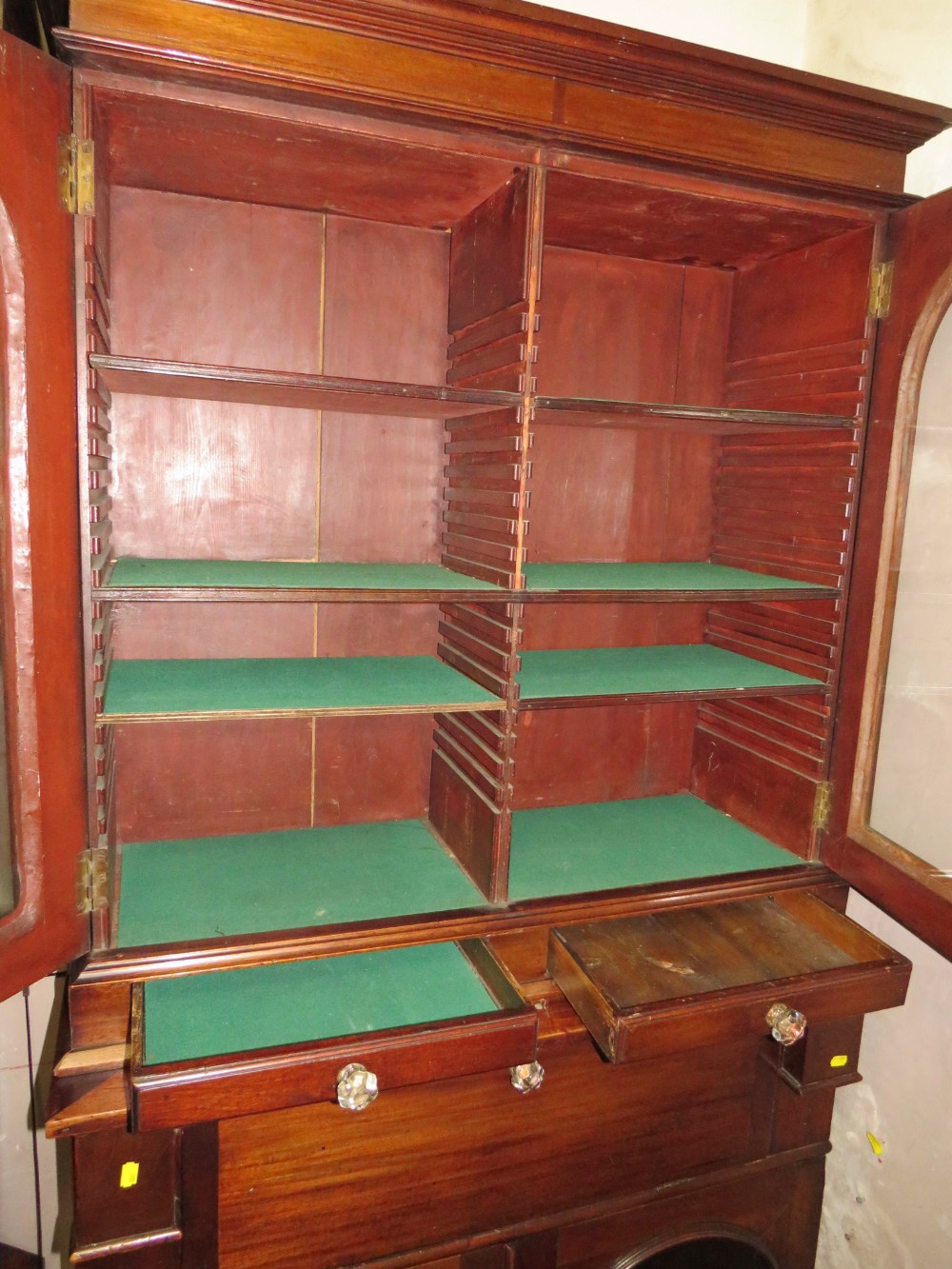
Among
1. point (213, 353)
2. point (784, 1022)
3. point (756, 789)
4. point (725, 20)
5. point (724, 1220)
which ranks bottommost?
point (724, 1220)

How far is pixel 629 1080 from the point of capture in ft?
5.31

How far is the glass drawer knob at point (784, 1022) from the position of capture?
139 centimetres

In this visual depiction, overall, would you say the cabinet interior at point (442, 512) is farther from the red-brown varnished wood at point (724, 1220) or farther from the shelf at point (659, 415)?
the red-brown varnished wood at point (724, 1220)

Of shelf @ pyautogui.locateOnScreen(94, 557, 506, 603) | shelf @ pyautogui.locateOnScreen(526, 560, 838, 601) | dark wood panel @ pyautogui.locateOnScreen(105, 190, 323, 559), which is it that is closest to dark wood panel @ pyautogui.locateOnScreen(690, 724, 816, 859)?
shelf @ pyautogui.locateOnScreen(526, 560, 838, 601)

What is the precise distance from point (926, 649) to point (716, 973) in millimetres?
716

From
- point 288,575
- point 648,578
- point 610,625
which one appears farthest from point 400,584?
point 610,625

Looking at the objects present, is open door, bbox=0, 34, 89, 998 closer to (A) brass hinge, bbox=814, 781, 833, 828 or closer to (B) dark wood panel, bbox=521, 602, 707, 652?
(B) dark wood panel, bbox=521, 602, 707, 652

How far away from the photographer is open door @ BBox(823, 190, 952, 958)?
1498mm

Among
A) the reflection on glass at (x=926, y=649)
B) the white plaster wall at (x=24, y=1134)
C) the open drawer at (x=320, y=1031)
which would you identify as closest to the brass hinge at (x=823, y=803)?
the reflection on glass at (x=926, y=649)

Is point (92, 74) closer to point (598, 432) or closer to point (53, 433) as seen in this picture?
point (53, 433)

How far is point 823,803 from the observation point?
1.75m

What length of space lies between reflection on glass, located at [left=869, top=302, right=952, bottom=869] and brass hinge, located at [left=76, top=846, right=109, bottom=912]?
4.69 ft

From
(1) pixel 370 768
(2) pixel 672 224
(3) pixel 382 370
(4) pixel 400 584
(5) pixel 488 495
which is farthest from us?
(1) pixel 370 768

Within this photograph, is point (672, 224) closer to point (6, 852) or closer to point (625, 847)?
point (625, 847)
